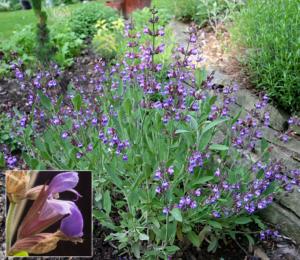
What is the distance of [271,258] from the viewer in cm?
271

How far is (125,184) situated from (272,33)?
69.9 inches

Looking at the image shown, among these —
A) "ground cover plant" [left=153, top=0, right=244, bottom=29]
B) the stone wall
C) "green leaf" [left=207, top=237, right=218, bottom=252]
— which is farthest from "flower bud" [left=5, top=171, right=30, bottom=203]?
"ground cover plant" [left=153, top=0, right=244, bottom=29]

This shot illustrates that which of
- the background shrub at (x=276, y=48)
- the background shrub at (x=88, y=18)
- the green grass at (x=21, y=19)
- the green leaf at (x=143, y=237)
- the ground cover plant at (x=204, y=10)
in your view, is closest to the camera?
the green leaf at (x=143, y=237)

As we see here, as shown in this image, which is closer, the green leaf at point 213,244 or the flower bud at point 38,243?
the flower bud at point 38,243

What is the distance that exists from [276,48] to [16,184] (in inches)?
84.4

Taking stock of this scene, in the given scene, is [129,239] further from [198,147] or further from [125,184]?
[198,147]

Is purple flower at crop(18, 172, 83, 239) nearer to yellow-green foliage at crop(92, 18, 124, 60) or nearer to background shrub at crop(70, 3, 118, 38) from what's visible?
yellow-green foliage at crop(92, 18, 124, 60)

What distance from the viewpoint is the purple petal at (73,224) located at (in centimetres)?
210

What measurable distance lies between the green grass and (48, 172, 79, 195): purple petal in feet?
15.7

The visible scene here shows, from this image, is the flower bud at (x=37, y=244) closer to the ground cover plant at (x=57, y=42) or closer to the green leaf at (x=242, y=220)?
the green leaf at (x=242, y=220)

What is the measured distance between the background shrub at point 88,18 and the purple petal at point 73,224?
162 inches

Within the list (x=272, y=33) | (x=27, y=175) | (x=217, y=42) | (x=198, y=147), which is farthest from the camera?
(x=217, y=42)

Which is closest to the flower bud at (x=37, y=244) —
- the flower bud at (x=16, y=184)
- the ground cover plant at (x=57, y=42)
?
the flower bud at (x=16, y=184)

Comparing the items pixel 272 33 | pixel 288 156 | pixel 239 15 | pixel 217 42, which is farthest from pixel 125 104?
pixel 217 42
